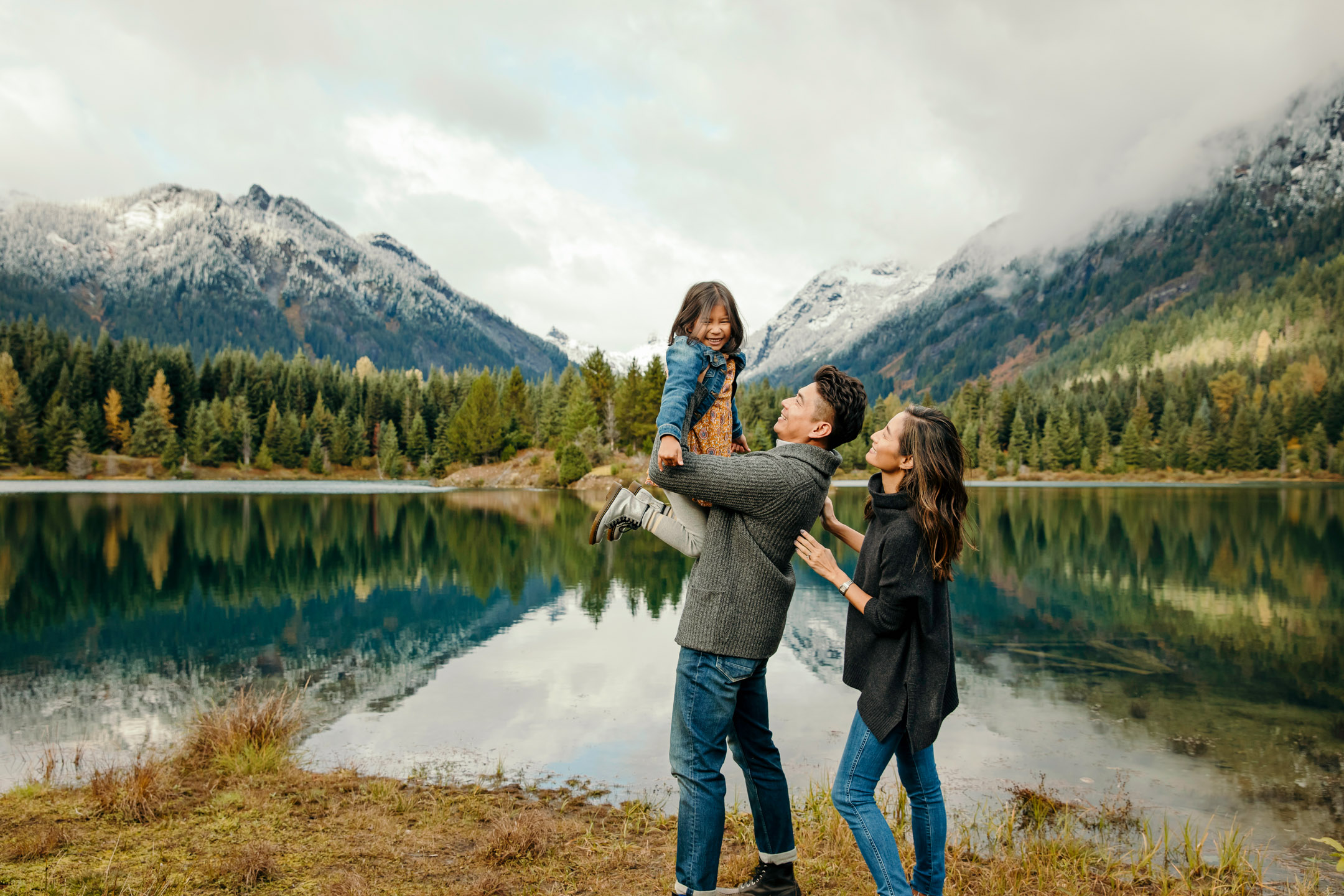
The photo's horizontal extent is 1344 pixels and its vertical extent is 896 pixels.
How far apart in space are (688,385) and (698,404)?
0.24m

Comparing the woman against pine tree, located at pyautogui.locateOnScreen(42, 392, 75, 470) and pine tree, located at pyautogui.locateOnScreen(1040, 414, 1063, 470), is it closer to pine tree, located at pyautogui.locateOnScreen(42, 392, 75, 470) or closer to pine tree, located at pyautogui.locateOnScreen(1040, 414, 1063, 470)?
pine tree, located at pyautogui.locateOnScreen(42, 392, 75, 470)

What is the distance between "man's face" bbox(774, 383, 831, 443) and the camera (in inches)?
138

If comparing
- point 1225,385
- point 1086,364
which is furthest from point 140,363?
point 1086,364

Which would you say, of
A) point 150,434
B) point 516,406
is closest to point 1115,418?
point 516,406

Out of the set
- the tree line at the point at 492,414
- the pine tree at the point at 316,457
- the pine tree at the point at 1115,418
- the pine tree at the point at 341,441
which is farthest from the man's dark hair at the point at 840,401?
the pine tree at the point at 1115,418

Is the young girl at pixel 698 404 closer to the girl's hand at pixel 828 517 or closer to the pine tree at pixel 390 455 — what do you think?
the girl's hand at pixel 828 517

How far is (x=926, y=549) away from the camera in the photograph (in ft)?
11.1

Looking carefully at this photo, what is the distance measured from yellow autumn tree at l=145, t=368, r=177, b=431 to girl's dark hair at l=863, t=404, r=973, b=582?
91561 mm

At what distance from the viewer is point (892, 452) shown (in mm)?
3521

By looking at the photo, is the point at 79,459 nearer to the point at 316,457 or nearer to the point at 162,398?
the point at 162,398

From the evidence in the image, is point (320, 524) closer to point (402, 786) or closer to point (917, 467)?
point (402, 786)

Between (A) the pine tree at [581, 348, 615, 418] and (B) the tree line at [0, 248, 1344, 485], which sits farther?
(B) the tree line at [0, 248, 1344, 485]

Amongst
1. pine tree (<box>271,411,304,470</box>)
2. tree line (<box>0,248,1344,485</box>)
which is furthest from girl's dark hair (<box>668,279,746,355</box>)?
pine tree (<box>271,411,304,470</box>)

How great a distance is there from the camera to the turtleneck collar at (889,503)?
3.42 meters
